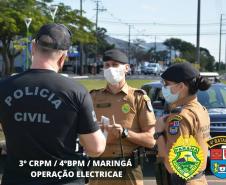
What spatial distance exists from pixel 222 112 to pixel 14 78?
6.23m

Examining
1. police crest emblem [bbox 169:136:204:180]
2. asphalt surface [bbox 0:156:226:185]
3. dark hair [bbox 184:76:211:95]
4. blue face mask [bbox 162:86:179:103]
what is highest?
dark hair [bbox 184:76:211:95]

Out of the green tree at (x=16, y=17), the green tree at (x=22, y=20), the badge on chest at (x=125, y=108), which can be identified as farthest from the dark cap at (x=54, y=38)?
the green tree at (x=16, y=17)

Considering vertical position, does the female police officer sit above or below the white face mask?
below

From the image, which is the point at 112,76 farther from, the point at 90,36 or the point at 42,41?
the point at 90,36

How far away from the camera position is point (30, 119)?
8.58 ft

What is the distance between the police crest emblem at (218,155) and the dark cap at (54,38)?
4.83 feet

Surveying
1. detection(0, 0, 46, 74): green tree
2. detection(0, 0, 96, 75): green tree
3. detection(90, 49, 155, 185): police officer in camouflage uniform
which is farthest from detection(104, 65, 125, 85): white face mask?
detection(0, 0, 46, 74): green tree

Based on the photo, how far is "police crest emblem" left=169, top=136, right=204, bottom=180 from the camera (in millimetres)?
3113

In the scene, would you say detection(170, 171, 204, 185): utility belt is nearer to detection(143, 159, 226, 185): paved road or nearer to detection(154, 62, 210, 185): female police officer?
detection(154, 62, 210, 185): female police officer

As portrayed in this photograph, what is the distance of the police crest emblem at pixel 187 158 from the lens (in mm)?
3113

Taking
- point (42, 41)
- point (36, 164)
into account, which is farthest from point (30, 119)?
point (42, 41)

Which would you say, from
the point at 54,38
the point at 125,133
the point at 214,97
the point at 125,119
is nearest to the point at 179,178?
the point at 125,133

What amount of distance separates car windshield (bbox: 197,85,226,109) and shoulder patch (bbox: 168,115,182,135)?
5.83 meters

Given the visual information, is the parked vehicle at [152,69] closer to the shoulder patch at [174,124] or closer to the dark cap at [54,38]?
the shoulder patch at [174,124]
